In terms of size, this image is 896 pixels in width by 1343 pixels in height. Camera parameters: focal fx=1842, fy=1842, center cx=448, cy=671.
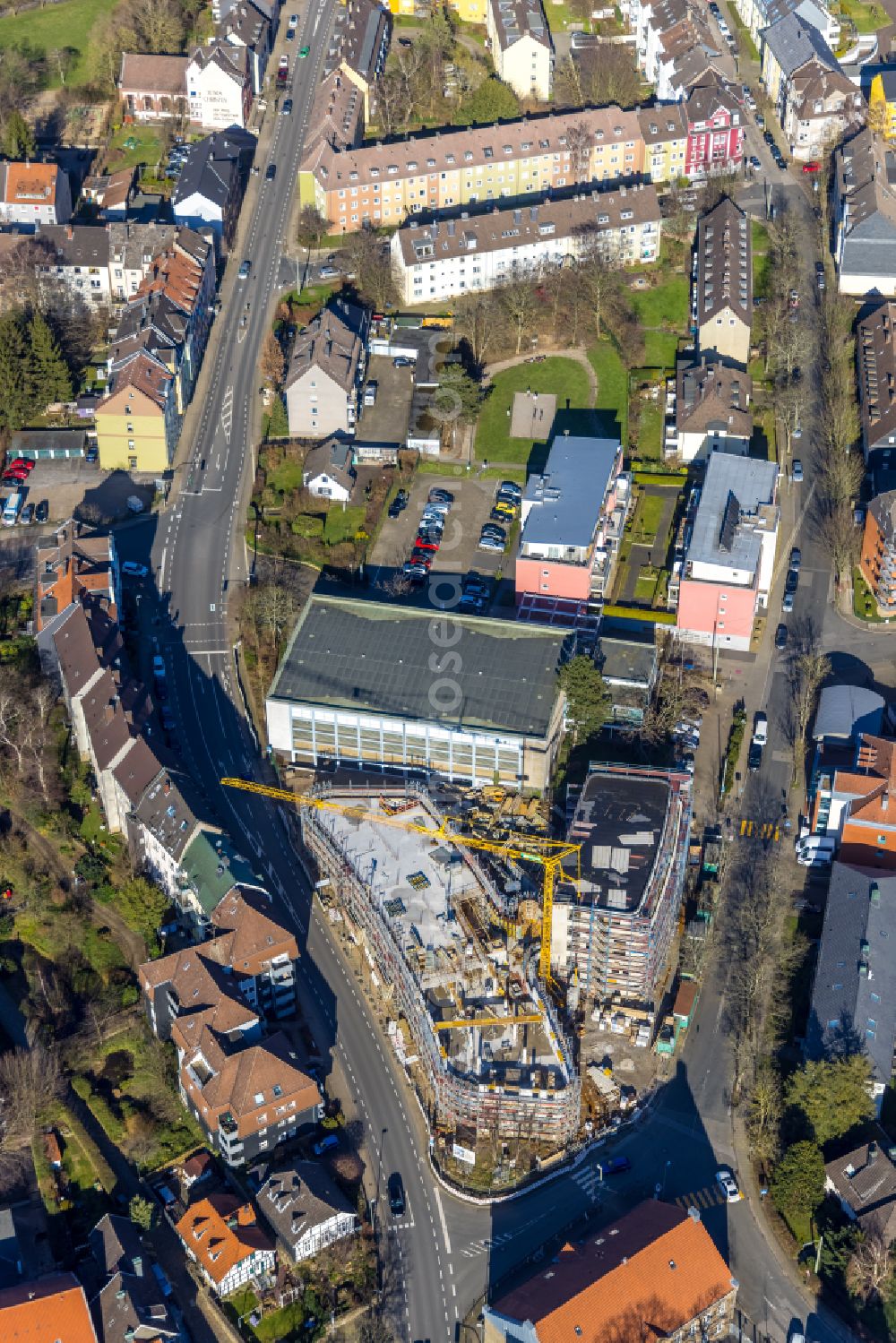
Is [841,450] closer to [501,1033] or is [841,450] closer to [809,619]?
[809,619]

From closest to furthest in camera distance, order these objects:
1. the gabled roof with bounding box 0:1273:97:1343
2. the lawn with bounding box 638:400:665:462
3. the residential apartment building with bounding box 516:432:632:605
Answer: the gabled roof with bounding box 0:1273:97:1343 → the residential apartment building with bounding box 516:432:632:605 → the lawn with bounding box 638:400:665:462

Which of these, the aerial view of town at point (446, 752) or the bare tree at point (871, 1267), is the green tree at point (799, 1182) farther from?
the bare tree at point (871, 1267)

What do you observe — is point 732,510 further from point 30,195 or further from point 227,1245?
point 30,195

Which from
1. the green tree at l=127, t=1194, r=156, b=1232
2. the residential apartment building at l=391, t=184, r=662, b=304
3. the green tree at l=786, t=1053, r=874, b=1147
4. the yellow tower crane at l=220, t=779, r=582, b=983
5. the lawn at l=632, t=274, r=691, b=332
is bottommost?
the green tree at l=127, t=1194, r=156, b=1232

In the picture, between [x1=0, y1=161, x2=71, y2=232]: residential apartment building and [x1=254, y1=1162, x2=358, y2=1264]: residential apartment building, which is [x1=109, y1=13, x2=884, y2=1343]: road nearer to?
[x1=254, y1=1162, x2=358, y2=1264]: residential apartment building

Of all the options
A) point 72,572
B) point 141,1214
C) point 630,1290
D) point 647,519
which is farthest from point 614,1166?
point 647,519

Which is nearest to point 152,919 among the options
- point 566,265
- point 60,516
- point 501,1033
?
point 501,1033

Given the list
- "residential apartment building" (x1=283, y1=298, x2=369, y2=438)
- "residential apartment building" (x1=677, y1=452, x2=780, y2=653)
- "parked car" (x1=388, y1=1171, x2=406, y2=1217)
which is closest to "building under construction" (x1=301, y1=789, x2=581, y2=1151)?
"parked car" (x1=388, y1=1171, x2=406, y2=1217)
